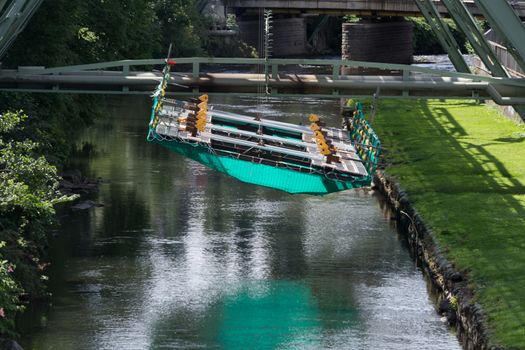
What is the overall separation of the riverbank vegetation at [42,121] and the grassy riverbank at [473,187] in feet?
37.3

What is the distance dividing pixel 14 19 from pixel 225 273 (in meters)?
12.7

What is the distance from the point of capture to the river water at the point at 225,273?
3419 centimetres

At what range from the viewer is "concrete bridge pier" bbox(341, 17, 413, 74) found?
376ft

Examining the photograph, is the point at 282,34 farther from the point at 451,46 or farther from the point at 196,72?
the point at 196,72

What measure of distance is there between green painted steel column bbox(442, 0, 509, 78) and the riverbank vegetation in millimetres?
15200

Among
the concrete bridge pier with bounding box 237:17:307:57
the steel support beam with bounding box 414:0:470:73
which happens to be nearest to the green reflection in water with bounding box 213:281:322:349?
the steel support beam with bounding box 414:0:470:73

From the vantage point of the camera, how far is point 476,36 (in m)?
52.0

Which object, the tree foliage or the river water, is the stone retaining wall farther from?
the tree foliage

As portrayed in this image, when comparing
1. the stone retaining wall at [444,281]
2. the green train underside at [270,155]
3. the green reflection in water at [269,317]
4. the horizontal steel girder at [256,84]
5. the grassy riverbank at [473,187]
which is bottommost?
the green reflection in water at [269,317]

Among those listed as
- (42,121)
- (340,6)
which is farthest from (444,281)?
(340,6)

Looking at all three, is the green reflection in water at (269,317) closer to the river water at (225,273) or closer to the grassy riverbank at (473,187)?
the river water at (225,273)

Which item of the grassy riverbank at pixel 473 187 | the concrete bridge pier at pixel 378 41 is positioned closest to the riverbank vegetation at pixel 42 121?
the grassy riverbank at pixel 473 187

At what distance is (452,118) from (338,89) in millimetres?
26009

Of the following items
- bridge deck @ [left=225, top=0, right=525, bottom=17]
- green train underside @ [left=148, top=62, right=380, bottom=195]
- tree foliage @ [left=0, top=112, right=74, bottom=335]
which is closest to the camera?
tree foliage @ [left=0, top=112, right=74, bottom=335]
